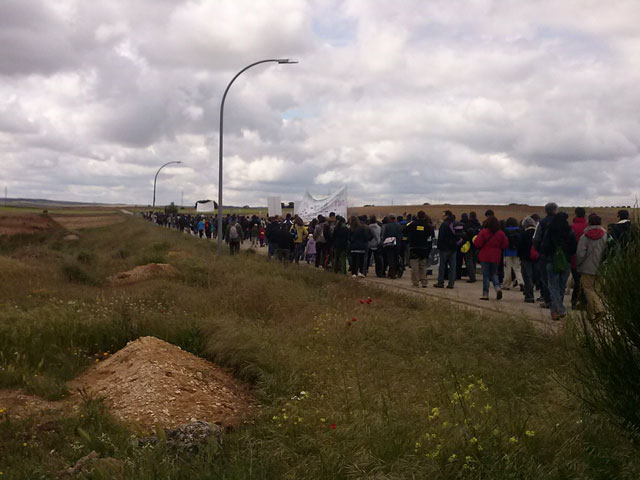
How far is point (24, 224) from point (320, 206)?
27115 mm

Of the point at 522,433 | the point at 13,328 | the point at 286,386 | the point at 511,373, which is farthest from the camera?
the point at 13,328

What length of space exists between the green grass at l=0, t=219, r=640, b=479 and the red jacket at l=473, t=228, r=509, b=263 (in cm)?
236

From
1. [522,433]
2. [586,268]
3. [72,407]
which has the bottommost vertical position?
[72,407]

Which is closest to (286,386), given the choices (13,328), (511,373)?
(511,373)

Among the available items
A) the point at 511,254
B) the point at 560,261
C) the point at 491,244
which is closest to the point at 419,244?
the point at 511,254

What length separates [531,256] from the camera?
1269 cm

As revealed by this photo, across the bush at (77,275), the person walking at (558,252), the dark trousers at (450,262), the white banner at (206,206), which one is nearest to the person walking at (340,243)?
the dark trousers at (450,262)

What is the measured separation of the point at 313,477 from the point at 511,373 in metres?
3.54

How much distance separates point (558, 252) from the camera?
10180mm

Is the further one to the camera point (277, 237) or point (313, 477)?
point (277, 237)

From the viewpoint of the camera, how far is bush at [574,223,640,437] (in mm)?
4395

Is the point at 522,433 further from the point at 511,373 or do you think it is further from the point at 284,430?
the point at 511,373

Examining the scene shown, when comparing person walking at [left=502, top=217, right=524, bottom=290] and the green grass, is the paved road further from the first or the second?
the green grass

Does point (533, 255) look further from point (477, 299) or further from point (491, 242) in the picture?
point (477, 299)
